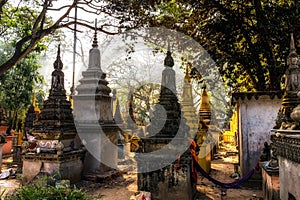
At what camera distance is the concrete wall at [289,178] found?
3412 mm

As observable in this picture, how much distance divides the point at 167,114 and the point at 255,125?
13.2 ft

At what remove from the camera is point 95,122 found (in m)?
10.2

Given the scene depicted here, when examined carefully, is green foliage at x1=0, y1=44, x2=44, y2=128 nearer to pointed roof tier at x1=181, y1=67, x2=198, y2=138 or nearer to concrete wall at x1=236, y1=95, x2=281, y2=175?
pointed roof tier at x1=181, y1=67, x2=198, y2=138

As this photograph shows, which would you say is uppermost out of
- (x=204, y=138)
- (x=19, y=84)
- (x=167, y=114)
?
(x=19, y=84)

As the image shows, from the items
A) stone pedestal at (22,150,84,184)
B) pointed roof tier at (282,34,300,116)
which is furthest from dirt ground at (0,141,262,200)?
pointed roof tier at (282,34,300,116)

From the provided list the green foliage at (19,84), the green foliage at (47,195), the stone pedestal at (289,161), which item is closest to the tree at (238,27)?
the stone pedestal at (289,161)

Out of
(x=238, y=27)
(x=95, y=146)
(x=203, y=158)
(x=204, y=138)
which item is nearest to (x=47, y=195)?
(x=95, y=146)

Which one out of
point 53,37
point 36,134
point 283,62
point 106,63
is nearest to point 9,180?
point 36,134

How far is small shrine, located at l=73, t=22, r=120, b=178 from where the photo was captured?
9.85 m

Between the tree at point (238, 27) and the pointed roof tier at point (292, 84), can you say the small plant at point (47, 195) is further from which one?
the tree at point (238, 27)

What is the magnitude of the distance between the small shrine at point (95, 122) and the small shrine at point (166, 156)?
261cm

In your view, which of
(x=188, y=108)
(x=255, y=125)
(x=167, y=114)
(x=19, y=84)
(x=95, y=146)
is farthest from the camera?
(x=19, y=84)

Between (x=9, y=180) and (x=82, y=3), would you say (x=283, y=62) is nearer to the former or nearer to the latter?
(x=82, y=3)

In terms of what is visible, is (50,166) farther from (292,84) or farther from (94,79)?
(292,84)
